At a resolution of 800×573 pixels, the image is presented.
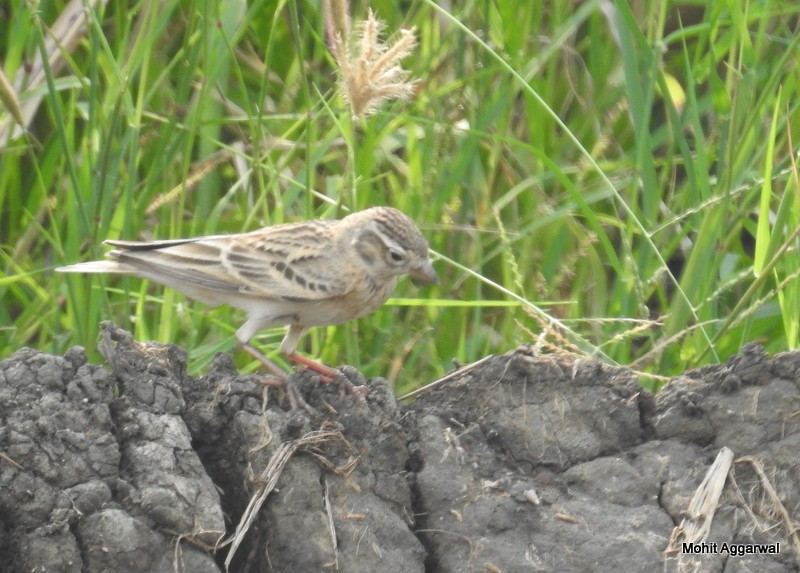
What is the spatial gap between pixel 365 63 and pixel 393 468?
4.59 ft

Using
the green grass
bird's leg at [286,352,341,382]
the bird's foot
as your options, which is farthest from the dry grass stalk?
the green grass

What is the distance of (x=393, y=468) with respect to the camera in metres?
4.07

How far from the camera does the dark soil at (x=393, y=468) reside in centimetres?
361

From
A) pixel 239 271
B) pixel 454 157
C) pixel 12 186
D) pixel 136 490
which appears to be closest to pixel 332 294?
pixel 239 271

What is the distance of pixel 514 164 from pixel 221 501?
3.36m

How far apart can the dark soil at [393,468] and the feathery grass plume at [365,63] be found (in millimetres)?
979

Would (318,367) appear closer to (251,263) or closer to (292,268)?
(292,268)

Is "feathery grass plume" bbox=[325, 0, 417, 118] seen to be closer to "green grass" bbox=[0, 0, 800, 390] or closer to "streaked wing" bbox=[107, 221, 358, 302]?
"green grass" bbox=[0, 0, 800, 390]

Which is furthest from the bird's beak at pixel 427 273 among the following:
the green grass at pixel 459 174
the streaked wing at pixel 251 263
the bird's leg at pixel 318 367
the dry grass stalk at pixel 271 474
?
the dry grass stalk at pixel 271 474

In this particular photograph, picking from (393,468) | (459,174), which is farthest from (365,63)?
(459,174)

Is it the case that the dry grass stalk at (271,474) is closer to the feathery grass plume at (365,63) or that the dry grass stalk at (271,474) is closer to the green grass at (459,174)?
the green grass at (459,174)

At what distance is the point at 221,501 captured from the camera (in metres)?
3.94

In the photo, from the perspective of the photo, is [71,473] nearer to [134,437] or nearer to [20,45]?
[134,437]

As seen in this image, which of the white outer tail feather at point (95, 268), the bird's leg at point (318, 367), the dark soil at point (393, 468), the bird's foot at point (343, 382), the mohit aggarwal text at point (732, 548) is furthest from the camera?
the white outer tail feather at point (95, 268)
